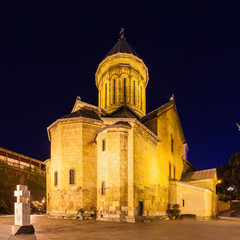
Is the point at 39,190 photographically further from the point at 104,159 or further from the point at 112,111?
the point at 104,159

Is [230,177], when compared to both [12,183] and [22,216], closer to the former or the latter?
[12,183]

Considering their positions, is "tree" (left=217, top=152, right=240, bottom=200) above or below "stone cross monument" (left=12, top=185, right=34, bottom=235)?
below

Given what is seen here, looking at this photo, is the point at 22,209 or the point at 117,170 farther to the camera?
the point at 117,170

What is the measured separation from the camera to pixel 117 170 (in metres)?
15.4

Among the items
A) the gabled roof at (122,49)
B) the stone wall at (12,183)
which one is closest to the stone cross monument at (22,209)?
the stone wall at (12,183)

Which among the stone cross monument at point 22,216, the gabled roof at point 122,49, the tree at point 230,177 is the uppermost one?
the gabled roof at point 122,49

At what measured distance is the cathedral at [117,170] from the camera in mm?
15398

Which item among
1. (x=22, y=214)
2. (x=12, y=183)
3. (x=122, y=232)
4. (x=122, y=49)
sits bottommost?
(x=12, y=183)

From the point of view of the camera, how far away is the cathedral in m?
15.4

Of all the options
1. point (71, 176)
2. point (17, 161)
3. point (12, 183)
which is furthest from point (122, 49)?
point (17, 161)

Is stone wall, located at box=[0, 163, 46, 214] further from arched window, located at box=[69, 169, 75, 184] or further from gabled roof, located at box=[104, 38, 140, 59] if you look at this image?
gabled roof, located at box=[104, 38, 140, 59]

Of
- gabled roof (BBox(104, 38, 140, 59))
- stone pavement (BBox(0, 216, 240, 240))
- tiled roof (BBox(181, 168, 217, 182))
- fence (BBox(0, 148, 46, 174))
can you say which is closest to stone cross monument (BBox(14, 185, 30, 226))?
stone pavement (BBox(0, 216, 240, 240))

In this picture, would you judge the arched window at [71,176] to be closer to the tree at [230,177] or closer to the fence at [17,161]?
the fence at [17,161]

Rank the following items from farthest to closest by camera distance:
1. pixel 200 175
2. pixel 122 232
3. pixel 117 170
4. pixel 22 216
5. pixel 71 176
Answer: pixel 200 175, pixel 71 176, pixel 117 170, pixel 122 232, pixel 22 216
